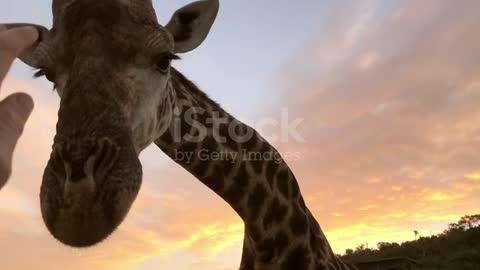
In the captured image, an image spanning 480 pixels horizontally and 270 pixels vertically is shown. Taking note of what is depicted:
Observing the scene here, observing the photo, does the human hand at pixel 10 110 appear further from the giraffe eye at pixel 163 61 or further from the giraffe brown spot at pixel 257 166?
the giraffe brown spot at pixel 257 166

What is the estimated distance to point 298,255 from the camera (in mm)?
5215

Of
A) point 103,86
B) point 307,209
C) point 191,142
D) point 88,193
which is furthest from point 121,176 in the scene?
point 307,209

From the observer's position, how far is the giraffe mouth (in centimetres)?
301

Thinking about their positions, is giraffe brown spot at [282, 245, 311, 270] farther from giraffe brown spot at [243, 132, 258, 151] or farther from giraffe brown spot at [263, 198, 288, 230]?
giraffe brown spot at [243, 132, 258, 151]

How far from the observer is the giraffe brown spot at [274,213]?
5.31 metres

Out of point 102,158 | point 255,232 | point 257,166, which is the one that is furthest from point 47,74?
point 255,232

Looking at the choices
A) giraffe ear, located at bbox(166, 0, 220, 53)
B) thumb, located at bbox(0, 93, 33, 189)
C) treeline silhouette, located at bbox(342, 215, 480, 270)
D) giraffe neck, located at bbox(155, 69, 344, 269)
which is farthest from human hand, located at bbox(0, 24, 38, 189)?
treeline silhouette, located at bbox(342, 215, 480, 270)

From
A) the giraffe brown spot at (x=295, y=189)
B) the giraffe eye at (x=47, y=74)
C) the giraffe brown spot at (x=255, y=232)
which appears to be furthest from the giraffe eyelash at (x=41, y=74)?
the giraffe brown spot at (x=295, y=189)

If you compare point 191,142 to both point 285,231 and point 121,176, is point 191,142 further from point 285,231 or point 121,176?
point 121,176

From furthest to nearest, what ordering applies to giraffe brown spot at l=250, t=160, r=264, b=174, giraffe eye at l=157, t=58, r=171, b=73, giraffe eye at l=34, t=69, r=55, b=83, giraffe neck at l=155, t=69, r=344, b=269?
giraffe brown spot at l=250, t=160, r=264, b=174
giraffe neck at l=155, t=69, r=344, b=269
giraffe eye at l=157, t=58, r=171, b=73
giraffe eye at l=34, t=69, r=55, b=83

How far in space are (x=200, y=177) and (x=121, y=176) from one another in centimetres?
221

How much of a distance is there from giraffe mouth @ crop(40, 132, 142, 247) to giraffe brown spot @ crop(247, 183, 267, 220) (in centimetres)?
228

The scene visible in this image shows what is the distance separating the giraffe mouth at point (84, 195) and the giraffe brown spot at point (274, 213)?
2341mm

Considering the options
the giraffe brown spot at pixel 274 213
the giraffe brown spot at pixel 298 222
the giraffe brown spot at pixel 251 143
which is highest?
the giraffe brown spot at pixel 251 143
